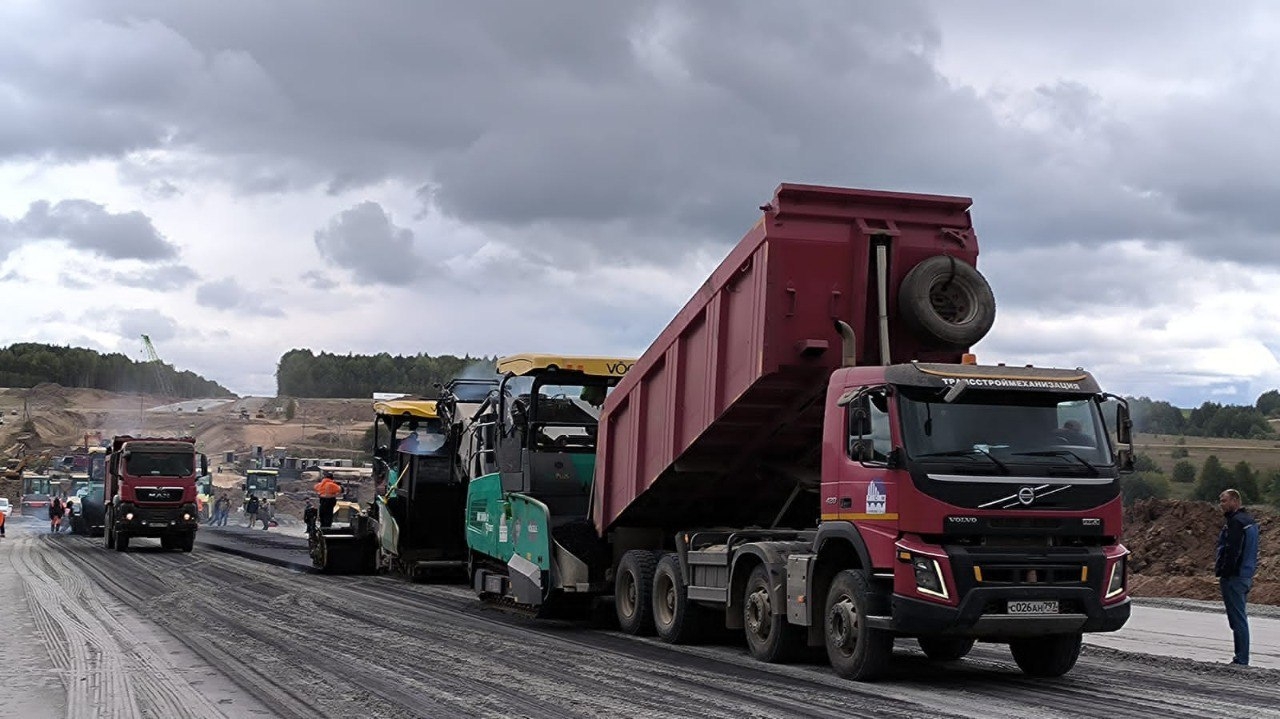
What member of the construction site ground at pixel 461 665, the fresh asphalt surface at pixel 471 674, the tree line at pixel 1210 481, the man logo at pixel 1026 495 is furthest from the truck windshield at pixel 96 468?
the man logo at pixel 1026 495

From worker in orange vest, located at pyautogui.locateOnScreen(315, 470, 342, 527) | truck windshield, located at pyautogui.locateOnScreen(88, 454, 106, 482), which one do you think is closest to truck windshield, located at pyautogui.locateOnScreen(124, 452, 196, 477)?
worker in orange vest, located at pyautogui.locateOnScreen(315, 470, 342, 527)

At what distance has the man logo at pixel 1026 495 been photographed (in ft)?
Result: 35.5

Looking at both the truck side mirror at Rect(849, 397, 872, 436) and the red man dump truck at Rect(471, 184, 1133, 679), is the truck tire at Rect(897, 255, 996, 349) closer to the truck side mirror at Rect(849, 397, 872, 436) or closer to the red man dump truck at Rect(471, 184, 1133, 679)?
the red man dump truck at Rect(471, 184, 1133, 679)

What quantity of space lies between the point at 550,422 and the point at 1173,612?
988 cm

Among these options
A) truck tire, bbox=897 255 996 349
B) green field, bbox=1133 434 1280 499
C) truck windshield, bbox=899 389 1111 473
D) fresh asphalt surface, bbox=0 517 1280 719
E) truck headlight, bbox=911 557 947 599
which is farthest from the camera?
green field, bbox=1133 434 1280 499

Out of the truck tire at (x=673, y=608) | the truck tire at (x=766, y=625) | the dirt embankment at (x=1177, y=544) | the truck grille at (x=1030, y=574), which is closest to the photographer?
the truck grille at (x=1030, y=574)

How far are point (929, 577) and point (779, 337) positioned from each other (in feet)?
8.42

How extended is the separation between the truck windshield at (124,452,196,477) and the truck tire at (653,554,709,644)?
24.3 metres

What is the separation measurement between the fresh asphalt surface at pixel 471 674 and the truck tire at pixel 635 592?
295mm

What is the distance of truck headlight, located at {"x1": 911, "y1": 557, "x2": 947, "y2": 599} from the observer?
1063 centimetres

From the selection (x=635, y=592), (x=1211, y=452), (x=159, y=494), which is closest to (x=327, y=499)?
(x=159, y=494)

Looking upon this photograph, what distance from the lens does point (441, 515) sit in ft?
80.7

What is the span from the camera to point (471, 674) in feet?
38.9

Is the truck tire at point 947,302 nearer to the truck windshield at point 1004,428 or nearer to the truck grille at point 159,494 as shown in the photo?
the truck windshield at point 1004,428
